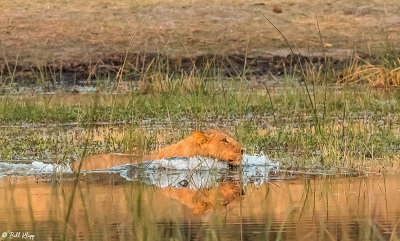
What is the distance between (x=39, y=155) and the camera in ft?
21.7

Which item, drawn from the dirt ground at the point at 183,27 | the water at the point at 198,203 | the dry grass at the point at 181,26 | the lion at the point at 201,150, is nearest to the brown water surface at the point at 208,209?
the water at the point at 198,203

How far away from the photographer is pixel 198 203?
185 inches

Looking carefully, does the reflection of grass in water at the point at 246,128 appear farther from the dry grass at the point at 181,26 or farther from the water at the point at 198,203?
the dry grass at the point at 181,26

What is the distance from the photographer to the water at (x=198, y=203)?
154 inches

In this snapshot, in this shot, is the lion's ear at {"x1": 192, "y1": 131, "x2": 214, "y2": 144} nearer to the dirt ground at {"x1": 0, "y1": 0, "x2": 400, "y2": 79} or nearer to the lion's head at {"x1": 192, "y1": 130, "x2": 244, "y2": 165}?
the lion's head at {"x1": 192, "y1": 130, "x2": 244, "y2": 165}

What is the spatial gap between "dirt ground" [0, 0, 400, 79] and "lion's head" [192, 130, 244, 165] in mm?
9489

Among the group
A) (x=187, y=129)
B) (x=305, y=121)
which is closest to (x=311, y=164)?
(x=187, y=129)

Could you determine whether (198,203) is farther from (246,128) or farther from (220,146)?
(246,128)

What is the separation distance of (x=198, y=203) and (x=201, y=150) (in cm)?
128

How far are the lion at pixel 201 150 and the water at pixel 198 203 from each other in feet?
0.20

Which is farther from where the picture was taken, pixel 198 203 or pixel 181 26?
pixel 181 26

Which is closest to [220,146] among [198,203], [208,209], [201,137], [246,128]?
[201,137]

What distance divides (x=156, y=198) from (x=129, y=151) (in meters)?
1.42

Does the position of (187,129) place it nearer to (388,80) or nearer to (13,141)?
(13,141)
